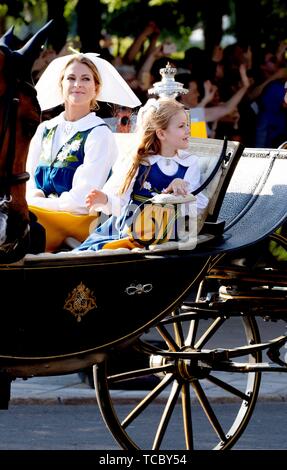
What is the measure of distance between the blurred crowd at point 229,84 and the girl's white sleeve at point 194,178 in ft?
21.9

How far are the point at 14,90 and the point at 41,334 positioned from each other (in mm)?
989

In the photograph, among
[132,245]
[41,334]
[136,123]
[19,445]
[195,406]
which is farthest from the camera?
[195,406]

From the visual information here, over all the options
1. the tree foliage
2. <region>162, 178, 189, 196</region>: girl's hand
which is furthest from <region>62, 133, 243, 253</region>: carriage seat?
the tree foliage

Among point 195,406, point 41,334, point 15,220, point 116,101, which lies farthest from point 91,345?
point 195,406

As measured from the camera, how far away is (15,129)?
5152 mm

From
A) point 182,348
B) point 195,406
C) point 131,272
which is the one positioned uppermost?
point 131,272

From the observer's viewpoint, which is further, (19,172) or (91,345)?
(91,345)

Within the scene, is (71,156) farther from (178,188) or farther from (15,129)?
(15,129)

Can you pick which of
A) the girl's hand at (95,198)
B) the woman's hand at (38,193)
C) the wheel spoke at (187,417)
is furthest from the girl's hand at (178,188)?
the wheel spoke at (187,417)

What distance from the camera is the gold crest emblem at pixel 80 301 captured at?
220 inches

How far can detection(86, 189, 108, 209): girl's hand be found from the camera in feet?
20.3

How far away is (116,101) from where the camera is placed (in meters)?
6.92

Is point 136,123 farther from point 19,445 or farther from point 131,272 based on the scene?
point 19,445

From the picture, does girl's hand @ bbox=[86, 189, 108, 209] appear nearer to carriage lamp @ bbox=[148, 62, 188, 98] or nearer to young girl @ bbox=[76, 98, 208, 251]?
young girl @ bbox=[76, 98, 208, 251]
